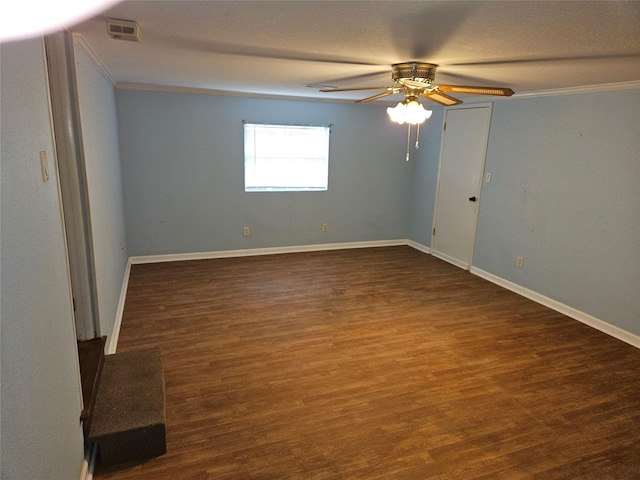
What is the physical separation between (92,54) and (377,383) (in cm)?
308

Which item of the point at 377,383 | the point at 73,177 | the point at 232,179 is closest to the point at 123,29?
the point at 73,177

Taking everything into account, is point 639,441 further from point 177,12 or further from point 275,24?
point 177,12

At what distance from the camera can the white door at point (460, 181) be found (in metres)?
5.13

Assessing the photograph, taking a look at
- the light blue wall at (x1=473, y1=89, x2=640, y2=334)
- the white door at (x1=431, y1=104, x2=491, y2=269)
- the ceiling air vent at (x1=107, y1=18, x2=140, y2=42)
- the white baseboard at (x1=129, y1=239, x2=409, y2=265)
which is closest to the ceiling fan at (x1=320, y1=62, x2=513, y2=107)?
the ceiling air vent at (x1=107, y1=18, x2=140, y2=42)

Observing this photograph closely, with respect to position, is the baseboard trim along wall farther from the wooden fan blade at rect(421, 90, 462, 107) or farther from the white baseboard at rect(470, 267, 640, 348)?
the wooden fan blade at rect(421, 90, 462, 107)

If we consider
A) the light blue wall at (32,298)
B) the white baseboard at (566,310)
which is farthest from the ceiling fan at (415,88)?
the white baseboard at (566,310)

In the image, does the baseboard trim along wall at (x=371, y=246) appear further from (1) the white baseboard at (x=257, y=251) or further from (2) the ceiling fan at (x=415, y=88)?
(2) the ceiling fan at (x=415, y=88)

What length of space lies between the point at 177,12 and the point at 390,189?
4.87 meters

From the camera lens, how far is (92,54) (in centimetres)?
294

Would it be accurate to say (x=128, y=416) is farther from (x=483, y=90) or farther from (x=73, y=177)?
(x=483, y=90)

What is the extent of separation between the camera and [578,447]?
92.7 inches

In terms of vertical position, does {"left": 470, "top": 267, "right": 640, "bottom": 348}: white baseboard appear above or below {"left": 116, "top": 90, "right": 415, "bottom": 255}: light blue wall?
below

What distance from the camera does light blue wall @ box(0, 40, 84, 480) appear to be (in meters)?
1.13

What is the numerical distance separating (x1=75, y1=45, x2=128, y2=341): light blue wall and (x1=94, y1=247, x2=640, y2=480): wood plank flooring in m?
0.47
